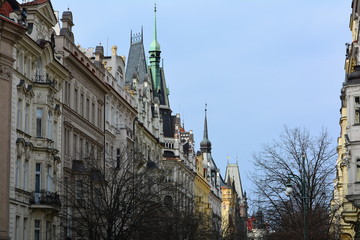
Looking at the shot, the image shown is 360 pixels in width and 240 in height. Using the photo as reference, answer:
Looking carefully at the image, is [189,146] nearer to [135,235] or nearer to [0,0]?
[135,235]

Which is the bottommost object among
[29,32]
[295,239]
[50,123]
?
[295,239]

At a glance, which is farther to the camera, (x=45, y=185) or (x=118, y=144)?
(x=118, y=144)

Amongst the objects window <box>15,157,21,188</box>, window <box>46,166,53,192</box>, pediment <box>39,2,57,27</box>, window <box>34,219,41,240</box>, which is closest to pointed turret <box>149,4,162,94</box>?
pediment <box>39,2,57,27</box>

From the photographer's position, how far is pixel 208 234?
83625mm

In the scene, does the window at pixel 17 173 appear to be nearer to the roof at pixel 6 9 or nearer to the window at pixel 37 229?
the window at pixel 37 229

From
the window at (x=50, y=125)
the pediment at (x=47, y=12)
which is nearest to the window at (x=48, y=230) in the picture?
the window at (x=50, y=125)

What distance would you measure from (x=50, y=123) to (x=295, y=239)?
19.3 metres

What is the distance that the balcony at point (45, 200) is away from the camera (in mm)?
53062

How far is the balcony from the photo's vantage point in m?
53.1

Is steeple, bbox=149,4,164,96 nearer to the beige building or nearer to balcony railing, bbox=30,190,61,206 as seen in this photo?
the beige building

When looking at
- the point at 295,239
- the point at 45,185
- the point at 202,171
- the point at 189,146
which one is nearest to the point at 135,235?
the point at 45,185

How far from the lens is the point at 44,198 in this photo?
53750mm

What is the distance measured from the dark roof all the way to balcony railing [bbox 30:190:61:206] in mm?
45714

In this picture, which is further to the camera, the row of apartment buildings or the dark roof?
the dark roof
